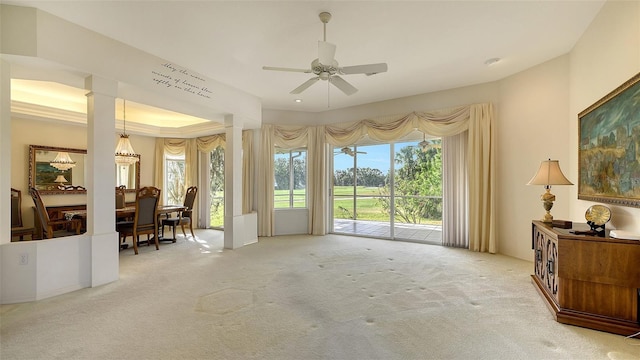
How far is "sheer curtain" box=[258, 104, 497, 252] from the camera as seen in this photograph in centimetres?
458

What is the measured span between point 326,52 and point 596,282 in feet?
10.0

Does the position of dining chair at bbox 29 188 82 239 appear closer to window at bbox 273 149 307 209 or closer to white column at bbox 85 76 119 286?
white column at bbox 85 76 119 286

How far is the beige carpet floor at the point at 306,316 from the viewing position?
2.00 metres

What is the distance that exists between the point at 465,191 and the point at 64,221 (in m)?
6.62

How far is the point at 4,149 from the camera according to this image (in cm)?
273

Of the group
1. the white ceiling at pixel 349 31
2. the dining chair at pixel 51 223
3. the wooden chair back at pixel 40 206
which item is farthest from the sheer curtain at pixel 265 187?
the wooden chair back at pixel 40 206

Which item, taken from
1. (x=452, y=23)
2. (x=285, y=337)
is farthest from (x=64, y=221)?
(x=452, y=23)

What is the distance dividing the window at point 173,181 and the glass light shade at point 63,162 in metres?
2.09

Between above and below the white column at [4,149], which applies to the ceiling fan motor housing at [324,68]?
above

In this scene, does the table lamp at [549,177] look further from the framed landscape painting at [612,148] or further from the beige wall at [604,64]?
the beige wall at [604,64]

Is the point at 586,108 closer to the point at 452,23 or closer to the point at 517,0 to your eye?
the point at 517,0

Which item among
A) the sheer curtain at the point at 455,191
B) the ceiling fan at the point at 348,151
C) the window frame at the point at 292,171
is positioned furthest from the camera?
the window frame at the point at 292,171

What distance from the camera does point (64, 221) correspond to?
4418 millimetres

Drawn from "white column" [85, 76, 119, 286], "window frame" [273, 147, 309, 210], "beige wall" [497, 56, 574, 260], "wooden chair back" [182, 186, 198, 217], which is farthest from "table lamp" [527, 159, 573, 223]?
"wooden chair back" [182, 186, 198, 217]
